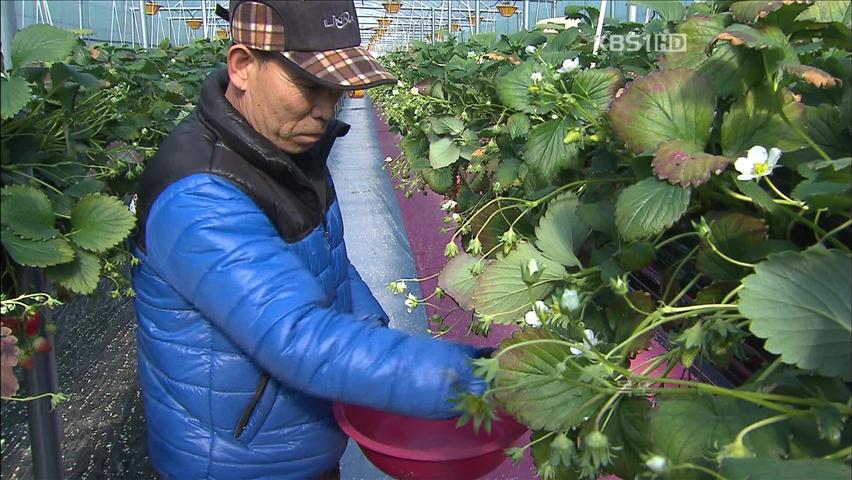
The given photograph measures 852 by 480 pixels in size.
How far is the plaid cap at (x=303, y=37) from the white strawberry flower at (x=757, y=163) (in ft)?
1.80

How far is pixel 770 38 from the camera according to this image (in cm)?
74

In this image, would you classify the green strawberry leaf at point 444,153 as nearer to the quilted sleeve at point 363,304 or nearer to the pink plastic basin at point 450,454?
the quilted sleeve at point 363,304

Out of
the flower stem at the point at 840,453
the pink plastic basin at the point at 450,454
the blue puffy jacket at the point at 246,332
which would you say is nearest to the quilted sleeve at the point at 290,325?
the blue puffy jacket at the point at 246,332

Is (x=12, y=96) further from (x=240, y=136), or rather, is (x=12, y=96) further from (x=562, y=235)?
(x=562, y=235)

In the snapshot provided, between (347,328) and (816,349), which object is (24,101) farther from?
(816,349)

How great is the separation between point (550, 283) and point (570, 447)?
0.30 meters

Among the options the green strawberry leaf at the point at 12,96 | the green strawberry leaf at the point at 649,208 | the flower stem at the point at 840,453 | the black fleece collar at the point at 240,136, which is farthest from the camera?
the black fleece collar at the point at 240,136

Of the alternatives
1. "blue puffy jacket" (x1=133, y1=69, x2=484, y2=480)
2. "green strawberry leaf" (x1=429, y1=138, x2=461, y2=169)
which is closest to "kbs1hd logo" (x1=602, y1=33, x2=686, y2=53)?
"green strawberry leaf" (x1=429, y1=138, x2=461, y2=169)

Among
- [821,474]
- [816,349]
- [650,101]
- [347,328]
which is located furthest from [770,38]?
[347,328]

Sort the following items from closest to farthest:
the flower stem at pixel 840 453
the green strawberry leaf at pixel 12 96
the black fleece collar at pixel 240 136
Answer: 1. the flower stem at pixel 840 453
2. the green strawberry leaf at pixel 12 96
3. the black fleece collar at pixel 240 136

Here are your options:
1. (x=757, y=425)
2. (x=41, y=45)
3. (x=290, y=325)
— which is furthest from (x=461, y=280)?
(x=41, y=45)

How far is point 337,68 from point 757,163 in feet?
2.00

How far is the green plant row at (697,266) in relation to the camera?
1.93 feet

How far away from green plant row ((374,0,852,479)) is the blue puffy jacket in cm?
16
